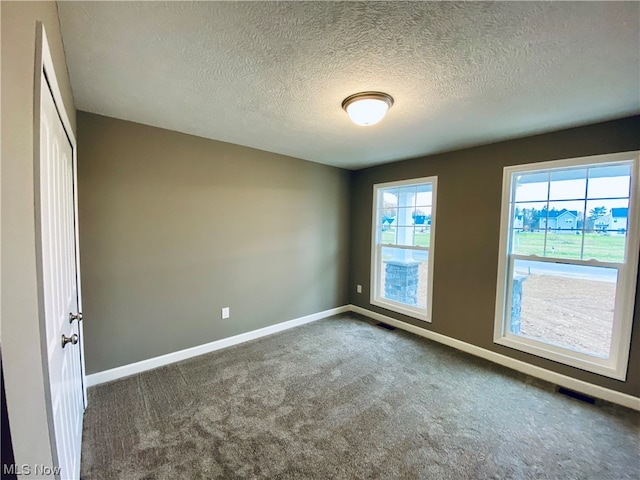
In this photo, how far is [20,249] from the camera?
2.43 ft

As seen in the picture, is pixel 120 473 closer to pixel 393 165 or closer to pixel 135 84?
pixel 135 84

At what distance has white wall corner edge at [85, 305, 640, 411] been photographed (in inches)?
94.5

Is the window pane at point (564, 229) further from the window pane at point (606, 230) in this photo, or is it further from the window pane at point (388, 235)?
the window pane at point (388, 235)

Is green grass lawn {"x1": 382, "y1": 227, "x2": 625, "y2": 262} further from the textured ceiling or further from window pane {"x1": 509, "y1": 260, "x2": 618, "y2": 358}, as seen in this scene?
the textured ceiling

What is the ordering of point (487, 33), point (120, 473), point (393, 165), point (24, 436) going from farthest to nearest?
point (393, 165), point (120, 473), point (487, 33), point (24, 436)

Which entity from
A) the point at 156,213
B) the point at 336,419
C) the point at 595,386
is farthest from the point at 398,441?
the point at 156,213

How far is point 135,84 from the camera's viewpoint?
6.15ft

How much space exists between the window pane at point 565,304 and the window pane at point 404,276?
1.05m

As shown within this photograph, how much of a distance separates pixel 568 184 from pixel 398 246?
6.43ft

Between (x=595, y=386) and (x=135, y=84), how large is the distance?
4.35 meters

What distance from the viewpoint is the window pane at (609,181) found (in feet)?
7.59

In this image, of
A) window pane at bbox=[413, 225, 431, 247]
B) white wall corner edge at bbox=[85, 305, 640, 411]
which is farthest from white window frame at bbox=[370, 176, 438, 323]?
white wall corner edge at bbox=[85, 305, 640, 411]

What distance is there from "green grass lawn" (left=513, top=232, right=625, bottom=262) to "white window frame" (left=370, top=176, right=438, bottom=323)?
943 mm

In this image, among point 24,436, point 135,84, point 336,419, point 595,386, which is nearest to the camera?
point 24,436
